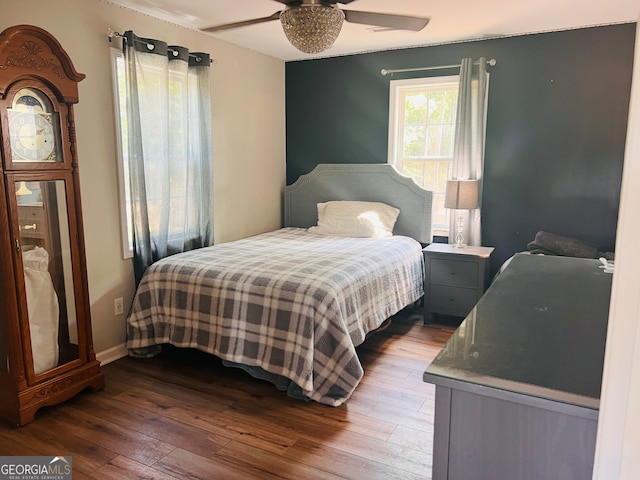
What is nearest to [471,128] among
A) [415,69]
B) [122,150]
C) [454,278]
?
[415,69]

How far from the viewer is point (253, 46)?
431 cm

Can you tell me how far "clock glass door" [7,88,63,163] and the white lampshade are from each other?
2897 mm

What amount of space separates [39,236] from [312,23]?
72.4 inches

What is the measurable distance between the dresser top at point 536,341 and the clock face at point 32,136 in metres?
2.28

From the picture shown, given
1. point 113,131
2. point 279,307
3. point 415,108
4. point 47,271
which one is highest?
point 415,108

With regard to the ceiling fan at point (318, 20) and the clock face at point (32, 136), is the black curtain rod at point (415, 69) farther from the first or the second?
the clock face at point (32, 136)

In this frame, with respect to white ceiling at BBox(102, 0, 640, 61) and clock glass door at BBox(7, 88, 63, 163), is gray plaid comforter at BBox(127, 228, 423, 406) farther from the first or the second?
white ceiling at BBox(102, 0, 640, 61)

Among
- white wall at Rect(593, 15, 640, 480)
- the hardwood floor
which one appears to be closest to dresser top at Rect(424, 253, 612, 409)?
white wall at Rect(593, 15, 640, 480)

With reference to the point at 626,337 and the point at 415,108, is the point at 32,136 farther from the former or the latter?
the point at 415,108

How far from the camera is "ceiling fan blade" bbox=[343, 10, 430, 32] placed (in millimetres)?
2520

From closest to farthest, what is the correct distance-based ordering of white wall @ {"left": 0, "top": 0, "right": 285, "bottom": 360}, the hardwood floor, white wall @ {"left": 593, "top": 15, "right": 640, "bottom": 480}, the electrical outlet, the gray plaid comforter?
white wall @ {"left": 593, "top": 15, "right": 640, "bottom": 480}
the hardwood floor
the gray plaid comforter
white wall @ {"left": 0, "top": 0, "right": 285, "bottom": 360}
the electrical outlet

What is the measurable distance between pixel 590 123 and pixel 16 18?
13.2ft

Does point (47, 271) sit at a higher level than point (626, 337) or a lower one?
lower

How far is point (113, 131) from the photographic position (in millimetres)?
3164
